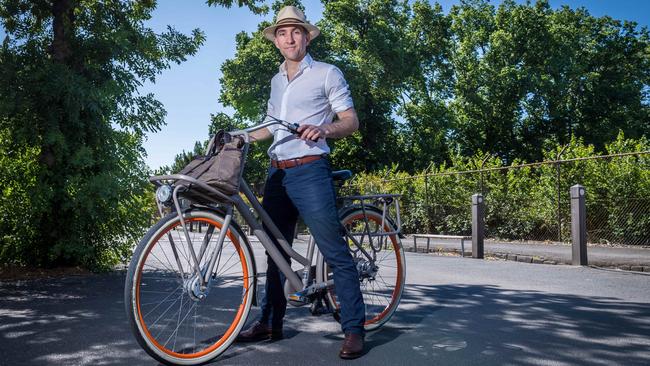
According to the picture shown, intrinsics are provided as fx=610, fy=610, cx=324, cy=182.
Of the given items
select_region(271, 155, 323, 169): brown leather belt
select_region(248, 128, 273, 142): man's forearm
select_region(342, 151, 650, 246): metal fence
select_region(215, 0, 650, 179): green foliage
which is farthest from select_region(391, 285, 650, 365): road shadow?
select_region(215, 0, 650, 179): green foliage

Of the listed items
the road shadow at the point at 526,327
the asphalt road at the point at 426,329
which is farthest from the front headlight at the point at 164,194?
the road shadow at the point at 526,327

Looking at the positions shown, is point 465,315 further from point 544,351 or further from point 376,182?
point 376,182

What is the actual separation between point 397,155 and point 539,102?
970cm

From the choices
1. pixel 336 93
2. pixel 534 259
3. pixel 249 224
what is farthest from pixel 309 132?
pixel 534 259

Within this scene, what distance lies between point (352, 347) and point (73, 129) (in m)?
5.83

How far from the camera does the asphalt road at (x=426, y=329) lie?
3.70 meters

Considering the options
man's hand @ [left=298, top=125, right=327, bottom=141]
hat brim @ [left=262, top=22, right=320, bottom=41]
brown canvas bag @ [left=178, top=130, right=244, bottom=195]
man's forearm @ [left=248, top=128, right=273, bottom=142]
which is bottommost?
brown canvas bag @ [left=178, top=130, right=244, bottom=195]

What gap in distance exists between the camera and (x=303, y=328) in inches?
181

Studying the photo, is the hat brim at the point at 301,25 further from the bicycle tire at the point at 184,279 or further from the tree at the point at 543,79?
the tree at the point at 543,79

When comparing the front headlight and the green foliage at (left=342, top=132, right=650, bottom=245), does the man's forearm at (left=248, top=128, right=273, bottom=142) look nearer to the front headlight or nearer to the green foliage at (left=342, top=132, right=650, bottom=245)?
the front headlight

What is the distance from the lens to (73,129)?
8047 mm

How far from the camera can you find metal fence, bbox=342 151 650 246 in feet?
44.8

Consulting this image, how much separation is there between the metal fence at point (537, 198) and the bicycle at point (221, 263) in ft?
34.7

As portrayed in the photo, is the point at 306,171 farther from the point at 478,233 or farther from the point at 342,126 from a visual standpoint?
the point at 478,233
